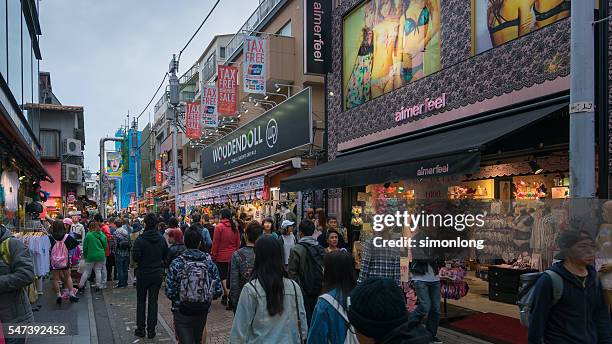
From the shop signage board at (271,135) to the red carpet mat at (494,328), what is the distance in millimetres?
8352

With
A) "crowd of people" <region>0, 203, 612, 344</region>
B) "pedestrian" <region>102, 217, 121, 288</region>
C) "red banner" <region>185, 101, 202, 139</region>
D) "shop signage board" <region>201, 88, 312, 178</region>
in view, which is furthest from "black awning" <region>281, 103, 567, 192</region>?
"red banner" <region>185, 101, 202, 139</region>

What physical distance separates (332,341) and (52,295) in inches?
419

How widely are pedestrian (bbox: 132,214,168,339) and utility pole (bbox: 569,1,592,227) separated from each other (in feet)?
19.0

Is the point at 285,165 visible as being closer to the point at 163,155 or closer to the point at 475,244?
the point at 475,244

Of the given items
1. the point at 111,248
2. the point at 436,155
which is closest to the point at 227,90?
the point at 111,248

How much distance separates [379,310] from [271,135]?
16054mm

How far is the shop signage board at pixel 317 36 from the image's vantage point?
47.8 feet

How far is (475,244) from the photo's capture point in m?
5.25

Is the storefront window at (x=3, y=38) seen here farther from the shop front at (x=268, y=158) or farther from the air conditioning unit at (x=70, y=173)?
the air conditioning unit at (x=70, y=173)

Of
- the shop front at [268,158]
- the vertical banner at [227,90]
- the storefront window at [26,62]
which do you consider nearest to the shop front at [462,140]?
the shop front at [268,158]

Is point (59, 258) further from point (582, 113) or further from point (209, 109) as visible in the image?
point (209, 109)

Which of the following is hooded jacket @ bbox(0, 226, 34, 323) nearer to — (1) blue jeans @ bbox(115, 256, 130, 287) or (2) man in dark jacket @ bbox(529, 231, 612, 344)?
(2) man in dark jacket @ bbox(529, 231, 612, 344)

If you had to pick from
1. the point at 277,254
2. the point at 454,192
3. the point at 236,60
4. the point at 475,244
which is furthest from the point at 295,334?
the point at 236,60

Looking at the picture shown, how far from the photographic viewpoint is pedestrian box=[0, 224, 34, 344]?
13.4 feet
